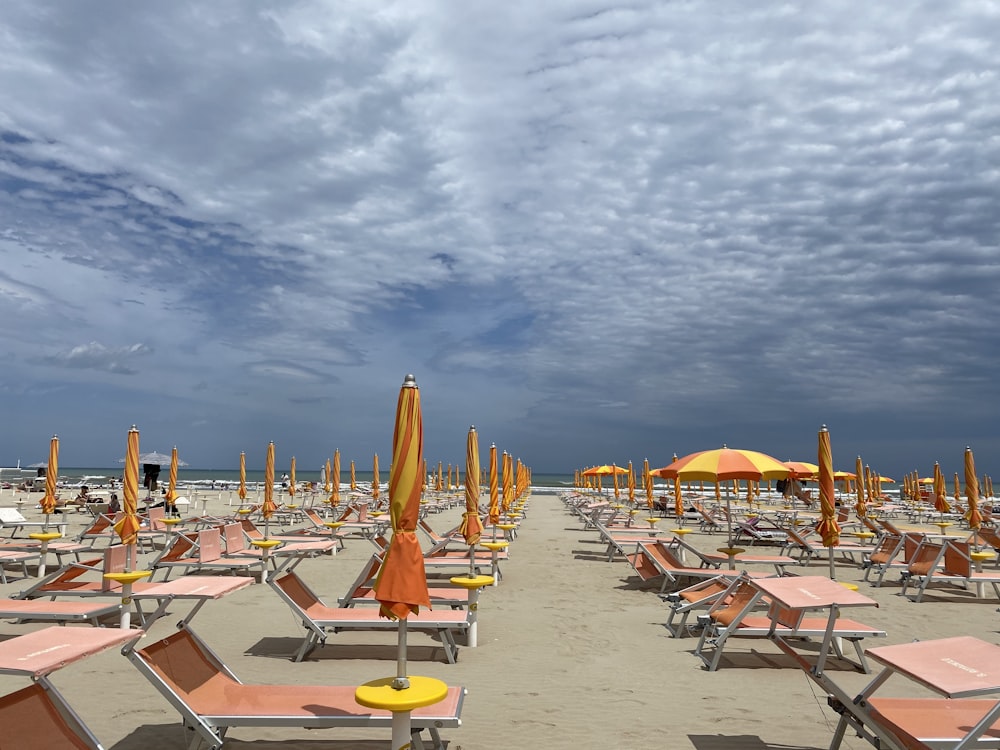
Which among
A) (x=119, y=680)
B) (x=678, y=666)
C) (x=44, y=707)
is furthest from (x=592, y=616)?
(x=44, y=707)

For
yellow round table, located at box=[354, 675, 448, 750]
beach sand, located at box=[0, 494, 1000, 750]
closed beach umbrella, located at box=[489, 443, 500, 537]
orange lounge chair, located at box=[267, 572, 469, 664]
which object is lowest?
beach sand, located at box=[0, 494, 1000, 750]

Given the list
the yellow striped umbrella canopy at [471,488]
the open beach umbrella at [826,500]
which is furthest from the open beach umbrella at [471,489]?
the open beach umbrella at [826,500]

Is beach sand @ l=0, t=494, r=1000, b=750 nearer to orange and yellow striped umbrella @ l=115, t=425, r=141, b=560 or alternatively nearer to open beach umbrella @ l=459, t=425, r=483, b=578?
open beach umbrella @ l=459, t=425, r=483, b=578

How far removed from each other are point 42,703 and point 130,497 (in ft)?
17.9

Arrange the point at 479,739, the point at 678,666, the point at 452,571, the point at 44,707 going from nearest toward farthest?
1. the point at 44,707
2. the point at 479,739
3. the point at 678,666
4. the point at 452,571

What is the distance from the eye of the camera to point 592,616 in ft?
25.6

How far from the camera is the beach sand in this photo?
426 centimetres

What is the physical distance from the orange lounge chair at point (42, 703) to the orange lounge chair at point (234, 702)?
45cm

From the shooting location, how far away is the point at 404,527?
3406 millimetres

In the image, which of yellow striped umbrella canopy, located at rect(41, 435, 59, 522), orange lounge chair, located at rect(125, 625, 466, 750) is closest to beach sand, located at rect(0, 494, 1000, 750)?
orange lounge chair, located at rect(125, 625, 466, 750)

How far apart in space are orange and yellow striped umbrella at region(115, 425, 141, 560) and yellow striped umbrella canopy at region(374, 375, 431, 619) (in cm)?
548

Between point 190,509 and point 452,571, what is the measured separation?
1921cm

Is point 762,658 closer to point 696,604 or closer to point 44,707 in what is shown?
point 696,604

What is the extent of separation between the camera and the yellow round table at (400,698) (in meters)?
3.04
